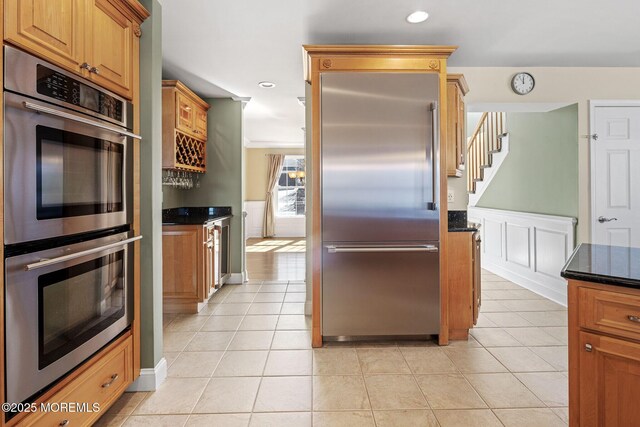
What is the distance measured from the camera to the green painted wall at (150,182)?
2.00 m

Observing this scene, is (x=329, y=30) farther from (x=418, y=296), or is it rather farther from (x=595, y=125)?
(x=595, y=125)

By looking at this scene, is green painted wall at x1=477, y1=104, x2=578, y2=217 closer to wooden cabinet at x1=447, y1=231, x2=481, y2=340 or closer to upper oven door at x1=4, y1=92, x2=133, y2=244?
wooden cabinet at x1=447, y1=231, x2=481, y2=340

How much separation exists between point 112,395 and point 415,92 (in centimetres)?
260

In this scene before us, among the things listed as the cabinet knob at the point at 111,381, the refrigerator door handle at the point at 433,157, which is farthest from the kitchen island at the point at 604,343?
the cabinet knob at the point at 111,381

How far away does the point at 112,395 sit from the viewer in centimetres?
175

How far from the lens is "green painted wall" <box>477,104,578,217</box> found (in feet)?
12.2

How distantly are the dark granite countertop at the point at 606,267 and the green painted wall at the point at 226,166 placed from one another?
3.77m

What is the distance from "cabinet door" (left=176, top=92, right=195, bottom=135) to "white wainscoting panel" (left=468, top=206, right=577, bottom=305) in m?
4.01

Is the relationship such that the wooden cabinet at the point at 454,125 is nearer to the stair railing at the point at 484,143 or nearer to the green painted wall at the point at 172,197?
the stair railing at the point at 484,143

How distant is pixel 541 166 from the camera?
4.15m

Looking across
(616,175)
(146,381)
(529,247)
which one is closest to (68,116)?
(146,381)

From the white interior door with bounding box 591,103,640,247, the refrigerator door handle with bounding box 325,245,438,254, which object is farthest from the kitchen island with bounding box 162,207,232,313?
the white interior door with bounding box 591,103,640,247

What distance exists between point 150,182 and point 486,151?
189 inches

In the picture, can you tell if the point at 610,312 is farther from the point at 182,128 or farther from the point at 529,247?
the point at 182,128
